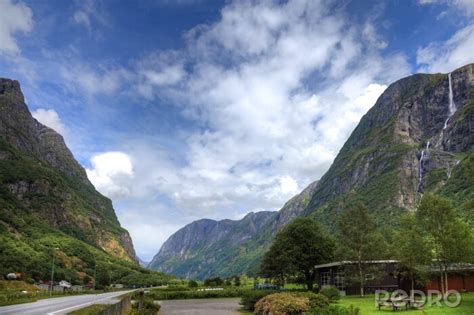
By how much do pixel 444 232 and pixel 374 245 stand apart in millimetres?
16120

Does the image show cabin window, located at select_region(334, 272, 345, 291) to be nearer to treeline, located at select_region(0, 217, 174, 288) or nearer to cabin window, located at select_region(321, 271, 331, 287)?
cabin window, located at select_region(321, 271, 331, 287)

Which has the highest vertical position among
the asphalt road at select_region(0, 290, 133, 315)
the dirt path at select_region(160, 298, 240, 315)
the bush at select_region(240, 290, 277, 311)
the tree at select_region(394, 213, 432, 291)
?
the tree at select_region(394, 213, 432, 291)

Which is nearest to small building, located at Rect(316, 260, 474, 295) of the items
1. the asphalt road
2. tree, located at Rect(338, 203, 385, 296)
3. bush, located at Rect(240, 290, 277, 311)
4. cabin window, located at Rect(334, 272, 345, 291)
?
cabin window, located at Rect(334, 272, 345, 291)

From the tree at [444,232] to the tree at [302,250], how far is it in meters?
29.3

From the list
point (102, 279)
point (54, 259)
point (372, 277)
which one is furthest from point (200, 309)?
point (102, 279)

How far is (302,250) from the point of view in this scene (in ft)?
A: 258

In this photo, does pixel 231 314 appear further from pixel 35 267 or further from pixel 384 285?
pixel 35 267

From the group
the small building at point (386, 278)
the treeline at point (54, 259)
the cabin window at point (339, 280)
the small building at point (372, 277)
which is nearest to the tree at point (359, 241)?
the small building at point (372, 277)

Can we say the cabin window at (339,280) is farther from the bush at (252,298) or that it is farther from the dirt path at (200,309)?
the bush at (252,298)

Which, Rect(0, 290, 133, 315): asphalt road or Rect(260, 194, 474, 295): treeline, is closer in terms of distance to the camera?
Rect(0, 290, 133, 315): asphalt road

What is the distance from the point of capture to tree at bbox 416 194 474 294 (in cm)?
4747

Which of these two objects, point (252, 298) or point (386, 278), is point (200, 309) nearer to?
point (252, 298)

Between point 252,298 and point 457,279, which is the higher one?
point 457,279

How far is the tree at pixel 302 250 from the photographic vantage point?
255 ft
